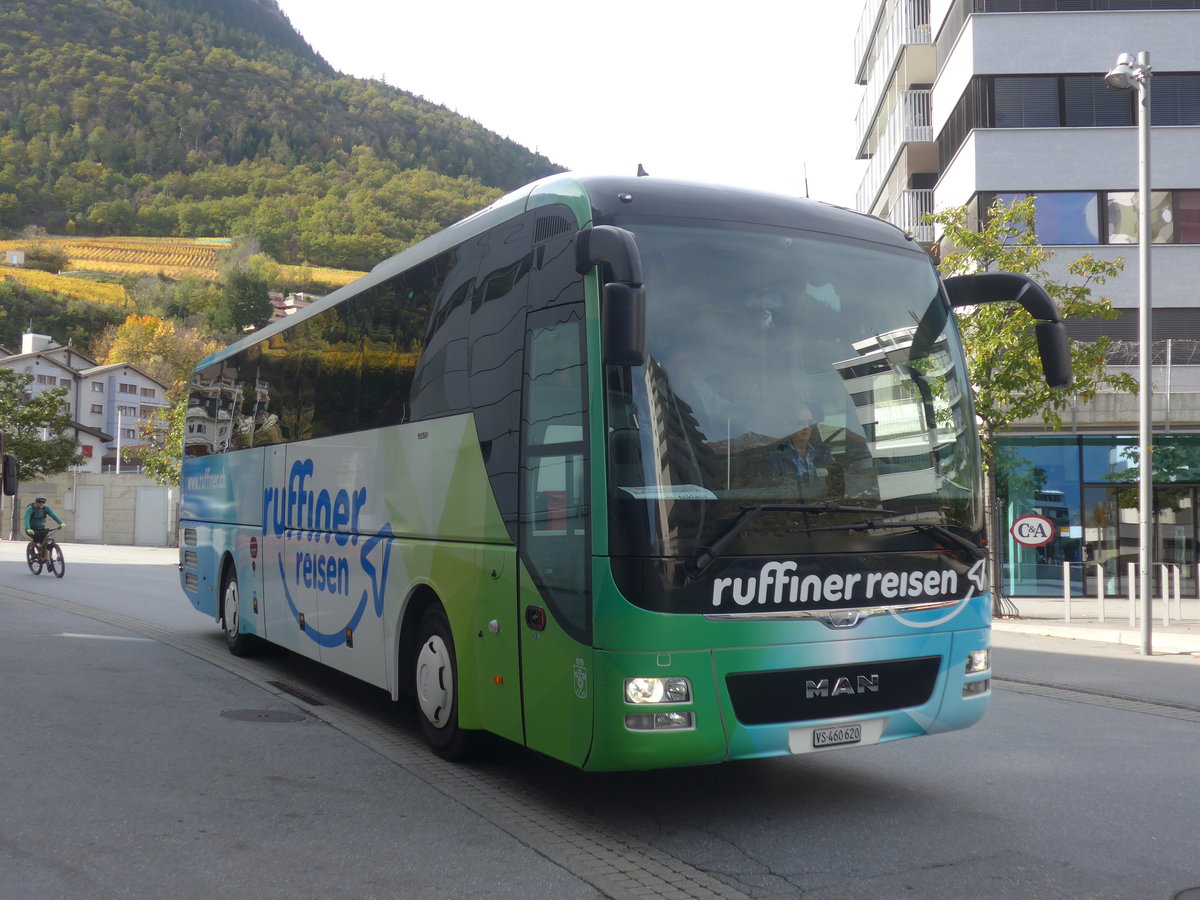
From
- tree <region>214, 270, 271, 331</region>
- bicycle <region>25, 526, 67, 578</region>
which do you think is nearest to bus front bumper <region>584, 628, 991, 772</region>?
bicycle <region>25, 526, 67, 578</region>

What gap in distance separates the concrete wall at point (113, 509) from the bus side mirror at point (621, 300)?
164 ft

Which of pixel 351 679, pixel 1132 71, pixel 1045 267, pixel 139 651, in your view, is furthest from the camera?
pixel 1045 267

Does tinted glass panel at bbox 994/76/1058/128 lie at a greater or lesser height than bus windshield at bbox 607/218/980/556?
greater

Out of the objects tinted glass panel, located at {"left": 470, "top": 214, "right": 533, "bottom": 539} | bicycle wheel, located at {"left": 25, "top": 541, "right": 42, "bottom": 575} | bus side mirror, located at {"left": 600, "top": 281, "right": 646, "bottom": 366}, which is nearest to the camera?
bus side mirror, located at {"left": 600, "top": 281, "right": 646, "bottom": 366}

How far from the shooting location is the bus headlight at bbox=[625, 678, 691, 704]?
5414mm

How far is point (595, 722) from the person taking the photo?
18.0ft

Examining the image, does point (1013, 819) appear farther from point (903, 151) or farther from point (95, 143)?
point (95, 143)

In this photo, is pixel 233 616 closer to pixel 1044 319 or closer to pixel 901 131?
pixel 1044 319

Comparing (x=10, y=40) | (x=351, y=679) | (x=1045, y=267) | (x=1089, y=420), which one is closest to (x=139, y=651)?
(x=351, y=679)

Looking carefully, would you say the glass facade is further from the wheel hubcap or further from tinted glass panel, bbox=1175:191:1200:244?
the wheel hubcap

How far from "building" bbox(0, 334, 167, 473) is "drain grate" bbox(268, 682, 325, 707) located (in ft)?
327

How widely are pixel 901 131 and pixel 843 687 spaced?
97.3 ft

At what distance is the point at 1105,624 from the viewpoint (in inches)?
737

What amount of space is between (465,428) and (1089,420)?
2062cm
